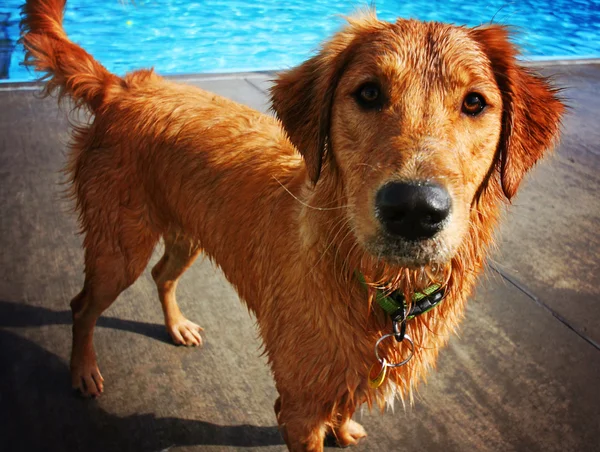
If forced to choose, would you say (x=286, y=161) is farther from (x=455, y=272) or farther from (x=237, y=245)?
(x=455, y=272)

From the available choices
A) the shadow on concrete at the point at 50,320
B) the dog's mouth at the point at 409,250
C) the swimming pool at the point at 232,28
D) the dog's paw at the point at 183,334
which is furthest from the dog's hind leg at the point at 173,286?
the swimming pool at the point at 232,28

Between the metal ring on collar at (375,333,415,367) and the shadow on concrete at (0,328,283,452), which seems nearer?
the metal ring on collar at (375,333,415,367)

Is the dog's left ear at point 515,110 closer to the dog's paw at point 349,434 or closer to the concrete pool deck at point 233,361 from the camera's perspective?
the concrete pool deck at point 233,361

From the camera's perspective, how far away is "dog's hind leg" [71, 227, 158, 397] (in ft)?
10.0

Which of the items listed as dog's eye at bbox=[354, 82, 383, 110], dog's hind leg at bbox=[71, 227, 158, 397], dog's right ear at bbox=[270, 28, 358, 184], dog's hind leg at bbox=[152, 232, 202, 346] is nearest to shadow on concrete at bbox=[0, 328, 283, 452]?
dog's hind leg at bbox=[71, 227, 158, 397]

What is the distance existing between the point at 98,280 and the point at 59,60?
4.26ft

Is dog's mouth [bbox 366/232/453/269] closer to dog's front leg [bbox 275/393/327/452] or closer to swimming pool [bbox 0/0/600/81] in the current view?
dog's front leg [bbox 275/393/327/452]

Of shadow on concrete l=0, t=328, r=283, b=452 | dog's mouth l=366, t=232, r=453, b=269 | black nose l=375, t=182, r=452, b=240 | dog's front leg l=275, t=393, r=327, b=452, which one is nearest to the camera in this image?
black nose l=375, t=182, r=452, b=240

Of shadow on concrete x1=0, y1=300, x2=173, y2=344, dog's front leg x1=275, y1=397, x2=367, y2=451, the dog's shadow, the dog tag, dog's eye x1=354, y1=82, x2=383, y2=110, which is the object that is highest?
dog's eye x1=354, y1=82, x2=383, y2=110

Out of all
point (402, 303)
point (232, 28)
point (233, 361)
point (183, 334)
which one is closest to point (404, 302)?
point (402, 303)

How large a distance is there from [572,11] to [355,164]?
1693 centimetres

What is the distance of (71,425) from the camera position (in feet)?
9.52

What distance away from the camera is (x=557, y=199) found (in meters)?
5.04

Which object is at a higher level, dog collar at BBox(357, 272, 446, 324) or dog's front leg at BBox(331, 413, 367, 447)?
dog collar at BBox(357, 272, 446, 324)
